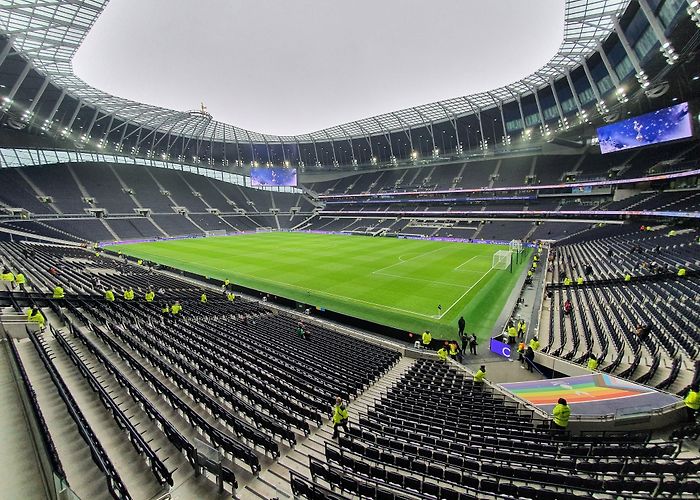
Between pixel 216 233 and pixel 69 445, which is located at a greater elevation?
pixel 216 233

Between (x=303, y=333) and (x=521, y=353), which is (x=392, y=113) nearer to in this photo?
(x=303, y=333)

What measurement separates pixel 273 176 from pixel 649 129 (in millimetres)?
79488

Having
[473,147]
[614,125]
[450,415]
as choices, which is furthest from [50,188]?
[614,125]

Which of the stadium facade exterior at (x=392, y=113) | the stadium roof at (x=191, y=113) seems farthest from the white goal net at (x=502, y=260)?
the stadium roof at (x=191, y=113)

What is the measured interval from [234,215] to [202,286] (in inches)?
2154

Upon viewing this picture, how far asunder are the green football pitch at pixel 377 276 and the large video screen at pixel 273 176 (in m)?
45.5

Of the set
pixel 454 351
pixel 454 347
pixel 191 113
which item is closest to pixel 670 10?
pixel 454 347

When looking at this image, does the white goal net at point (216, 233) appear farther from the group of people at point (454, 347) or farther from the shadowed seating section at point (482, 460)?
the shadowed seating section at point (482, 460)

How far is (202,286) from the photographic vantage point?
25094 millimetres

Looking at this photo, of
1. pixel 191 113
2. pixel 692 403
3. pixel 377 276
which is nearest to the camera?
pixel 692 403

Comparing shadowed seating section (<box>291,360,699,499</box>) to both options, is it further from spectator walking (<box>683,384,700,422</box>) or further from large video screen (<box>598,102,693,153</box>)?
large video screen (<box>598,102,693,153</box>)

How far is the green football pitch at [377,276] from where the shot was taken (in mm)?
20392

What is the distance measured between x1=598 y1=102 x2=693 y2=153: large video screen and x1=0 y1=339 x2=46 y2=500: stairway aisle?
51.8 meters

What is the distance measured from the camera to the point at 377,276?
2861 cm
